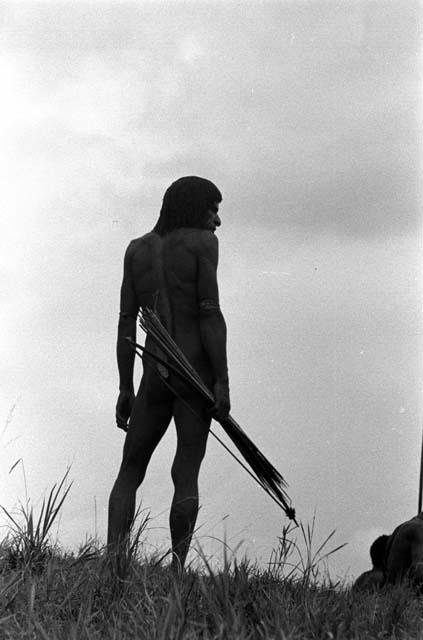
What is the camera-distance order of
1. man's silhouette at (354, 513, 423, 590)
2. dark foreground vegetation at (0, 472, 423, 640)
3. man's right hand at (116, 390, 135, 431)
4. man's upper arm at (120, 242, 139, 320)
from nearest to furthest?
dark foreground vegetation at (0, 472, 423, 640)
man's silhouette at (354, 513, 423, 590)
man's upper arm at (120, 242, 139, 320)
man's right hand at (116, 390, 135, 431)

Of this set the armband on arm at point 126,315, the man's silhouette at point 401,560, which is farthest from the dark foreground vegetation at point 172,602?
the armband on arm at point 126,315

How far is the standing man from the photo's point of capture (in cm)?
572

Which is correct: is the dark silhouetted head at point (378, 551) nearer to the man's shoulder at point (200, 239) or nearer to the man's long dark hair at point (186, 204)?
the man's shoulder at point (200, 239)

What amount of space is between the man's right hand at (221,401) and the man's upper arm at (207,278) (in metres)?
0.43

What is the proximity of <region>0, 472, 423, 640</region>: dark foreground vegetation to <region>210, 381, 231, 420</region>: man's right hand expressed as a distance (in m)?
0.92

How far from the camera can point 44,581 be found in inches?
182

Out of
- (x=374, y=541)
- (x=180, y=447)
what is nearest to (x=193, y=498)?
(x=180, y=447)

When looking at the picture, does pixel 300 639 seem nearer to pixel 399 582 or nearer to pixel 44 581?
pixel 44 581

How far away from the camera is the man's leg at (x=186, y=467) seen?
5.68 meters

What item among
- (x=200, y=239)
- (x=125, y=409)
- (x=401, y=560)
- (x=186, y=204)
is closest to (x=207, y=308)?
(x=200, y=239)

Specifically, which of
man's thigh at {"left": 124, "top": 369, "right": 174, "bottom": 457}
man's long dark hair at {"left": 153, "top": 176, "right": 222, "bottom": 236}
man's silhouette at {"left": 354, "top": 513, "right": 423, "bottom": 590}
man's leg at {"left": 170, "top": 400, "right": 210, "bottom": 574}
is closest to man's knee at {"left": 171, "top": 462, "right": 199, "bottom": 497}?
Answer: man's leg at {"left": 170, "top": 400, "right": 210, "bottom": 574}

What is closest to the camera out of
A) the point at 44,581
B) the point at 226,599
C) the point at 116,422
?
the point at 226,599

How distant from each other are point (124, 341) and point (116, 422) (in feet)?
1.68

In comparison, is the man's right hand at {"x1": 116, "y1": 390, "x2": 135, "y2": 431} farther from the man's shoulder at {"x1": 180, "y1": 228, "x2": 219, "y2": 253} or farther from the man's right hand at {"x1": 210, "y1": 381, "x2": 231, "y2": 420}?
the man's shoulder at {"x1": 180, "y1": 228, "x2": 219, "y2": 253}
